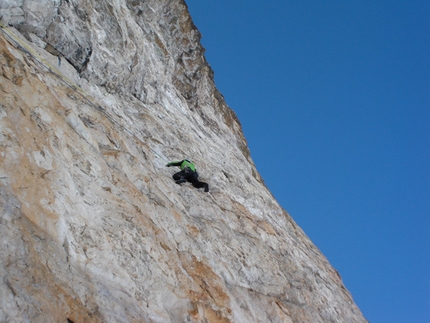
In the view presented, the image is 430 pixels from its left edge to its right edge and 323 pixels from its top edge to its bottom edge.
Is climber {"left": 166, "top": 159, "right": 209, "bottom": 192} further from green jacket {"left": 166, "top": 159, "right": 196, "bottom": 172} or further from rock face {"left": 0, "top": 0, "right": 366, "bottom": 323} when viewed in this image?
rock face {"left": 0, "top": 0, "right": 366, "bottom": 323}

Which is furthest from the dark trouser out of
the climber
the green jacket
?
the green jacket

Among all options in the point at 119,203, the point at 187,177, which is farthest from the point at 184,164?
the point at 119,203

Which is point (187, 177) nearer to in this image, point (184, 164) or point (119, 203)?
point (184, 164)

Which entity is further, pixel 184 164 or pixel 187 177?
pixel 184 164

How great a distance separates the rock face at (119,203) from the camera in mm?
5871

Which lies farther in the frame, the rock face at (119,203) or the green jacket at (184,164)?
the green jacket at (184,164)

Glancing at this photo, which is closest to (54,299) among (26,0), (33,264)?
(33,264)

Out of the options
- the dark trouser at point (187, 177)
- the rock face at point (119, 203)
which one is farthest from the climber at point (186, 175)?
the rock face at point (119, 203)

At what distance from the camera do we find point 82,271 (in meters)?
6.09

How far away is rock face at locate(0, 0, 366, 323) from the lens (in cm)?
587

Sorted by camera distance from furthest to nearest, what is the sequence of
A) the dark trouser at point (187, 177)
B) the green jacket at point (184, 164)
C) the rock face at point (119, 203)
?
the green jacket at point (184, 164) → the dark trouser at point (187, 177) → the rock face at point (119, 203)

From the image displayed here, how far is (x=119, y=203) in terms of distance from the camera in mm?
7766

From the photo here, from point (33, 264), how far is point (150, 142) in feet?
25.4

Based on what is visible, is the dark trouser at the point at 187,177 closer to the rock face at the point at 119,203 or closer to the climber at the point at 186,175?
the climber at the point at 186,175
